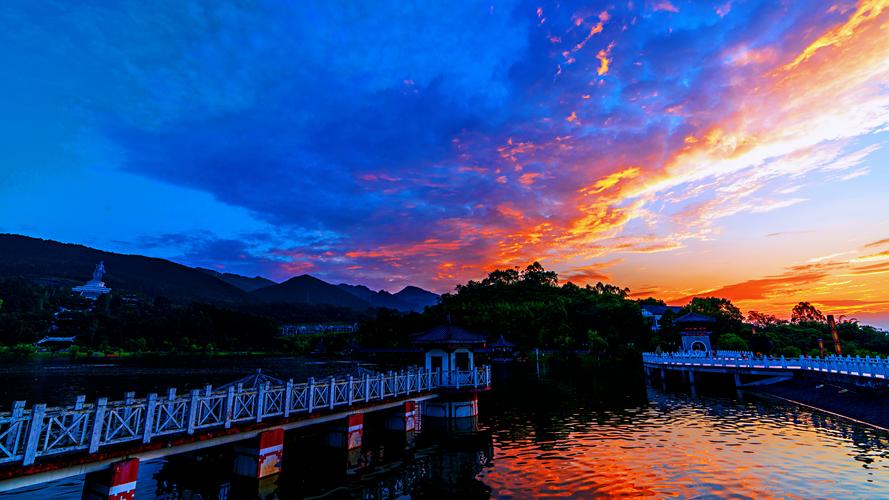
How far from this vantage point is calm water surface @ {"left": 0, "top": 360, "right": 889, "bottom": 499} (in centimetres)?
1425

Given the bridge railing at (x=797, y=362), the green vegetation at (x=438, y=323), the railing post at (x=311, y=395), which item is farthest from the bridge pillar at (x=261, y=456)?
the green vegetation at (x=438, y=323)

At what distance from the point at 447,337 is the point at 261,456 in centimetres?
1302

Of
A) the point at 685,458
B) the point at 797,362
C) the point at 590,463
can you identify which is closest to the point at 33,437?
the point at 590,463

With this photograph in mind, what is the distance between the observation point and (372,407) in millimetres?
20031

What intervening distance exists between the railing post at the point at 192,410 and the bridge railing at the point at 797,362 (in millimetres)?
35691

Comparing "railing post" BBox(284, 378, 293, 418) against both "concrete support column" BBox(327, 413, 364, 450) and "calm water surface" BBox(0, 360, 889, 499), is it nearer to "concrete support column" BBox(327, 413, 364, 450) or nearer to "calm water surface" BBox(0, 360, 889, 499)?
"calm water surface" BBox(0, 360, 889, 499)

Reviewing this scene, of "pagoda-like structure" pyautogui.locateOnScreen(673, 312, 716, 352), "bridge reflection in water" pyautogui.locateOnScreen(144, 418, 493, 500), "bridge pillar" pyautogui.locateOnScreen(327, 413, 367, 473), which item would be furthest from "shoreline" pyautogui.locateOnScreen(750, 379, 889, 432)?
"bridge pillar" pyautogui.locateOnScreen(327, 413, 367, 473)

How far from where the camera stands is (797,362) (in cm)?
3588

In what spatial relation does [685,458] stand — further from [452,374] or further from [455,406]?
[452,374]

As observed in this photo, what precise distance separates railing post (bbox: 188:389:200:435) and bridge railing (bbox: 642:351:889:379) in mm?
35691

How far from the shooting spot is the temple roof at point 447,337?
2572 centimetres

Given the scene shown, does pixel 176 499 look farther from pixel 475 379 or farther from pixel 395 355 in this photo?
pixel 395 355

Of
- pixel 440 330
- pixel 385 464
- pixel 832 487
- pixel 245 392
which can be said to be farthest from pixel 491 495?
pixel 440 330

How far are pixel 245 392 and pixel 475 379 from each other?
1474cm
